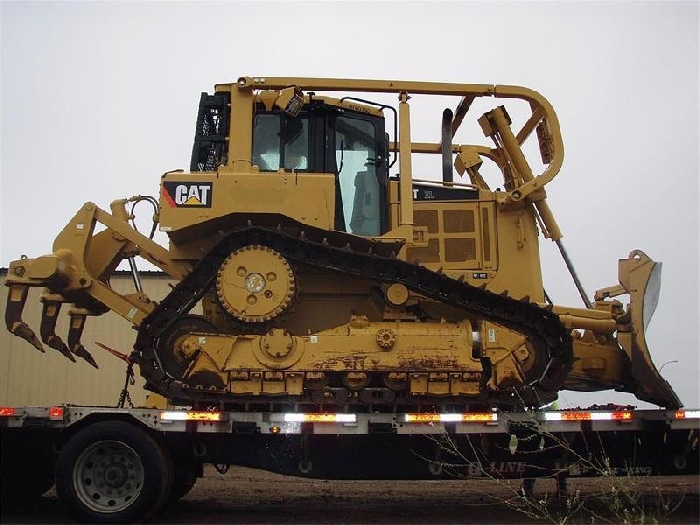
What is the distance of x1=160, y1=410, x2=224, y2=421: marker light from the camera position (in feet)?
22.6

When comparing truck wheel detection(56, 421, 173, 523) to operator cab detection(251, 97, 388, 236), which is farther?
operator cab detection(251, 97, 388, 236)

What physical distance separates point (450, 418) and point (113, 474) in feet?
11.3

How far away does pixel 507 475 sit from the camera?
7414mm

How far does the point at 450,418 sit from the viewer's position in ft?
22.8

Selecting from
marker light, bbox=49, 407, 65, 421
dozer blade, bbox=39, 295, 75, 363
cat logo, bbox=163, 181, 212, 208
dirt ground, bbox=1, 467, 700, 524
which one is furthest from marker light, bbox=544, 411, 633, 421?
dozer blade, bbox=39, 295, 75, 363

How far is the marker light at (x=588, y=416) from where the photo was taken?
715 centimetres

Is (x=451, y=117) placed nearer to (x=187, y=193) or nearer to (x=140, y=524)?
(x=187, y=193)

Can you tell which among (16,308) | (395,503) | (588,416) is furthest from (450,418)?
(16,308)

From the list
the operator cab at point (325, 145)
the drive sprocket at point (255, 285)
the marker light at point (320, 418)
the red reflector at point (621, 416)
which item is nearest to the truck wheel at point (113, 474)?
the marker light at point (320, 418)

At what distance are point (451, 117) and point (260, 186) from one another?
118 inches

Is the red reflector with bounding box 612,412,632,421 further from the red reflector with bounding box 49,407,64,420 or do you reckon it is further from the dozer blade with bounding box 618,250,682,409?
the red reflector with bounding box 49,407,64,420

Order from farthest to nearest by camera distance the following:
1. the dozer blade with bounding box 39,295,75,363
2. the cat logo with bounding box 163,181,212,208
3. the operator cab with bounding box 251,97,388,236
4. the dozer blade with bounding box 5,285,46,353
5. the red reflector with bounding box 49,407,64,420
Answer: the dozer blade with bounding box 39,295,75,363
the operator cab with bounding box 251,97,388,236
the dozer blade with bounding box 5,285,46,353
the cat logo with bounding box 163,181,212,208
the red reflector with bounding box 49,407,64,420

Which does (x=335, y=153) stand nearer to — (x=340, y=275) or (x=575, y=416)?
(x=340, y=275)

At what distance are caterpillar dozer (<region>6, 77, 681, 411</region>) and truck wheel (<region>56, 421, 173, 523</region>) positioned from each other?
666 mm
